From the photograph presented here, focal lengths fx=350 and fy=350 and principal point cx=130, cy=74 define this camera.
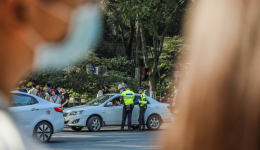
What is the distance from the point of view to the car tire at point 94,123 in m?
12.1

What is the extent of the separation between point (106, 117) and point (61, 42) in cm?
1175

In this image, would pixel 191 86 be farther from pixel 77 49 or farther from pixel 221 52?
pixel 77 49

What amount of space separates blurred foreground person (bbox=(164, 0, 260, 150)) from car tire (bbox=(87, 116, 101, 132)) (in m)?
11.4

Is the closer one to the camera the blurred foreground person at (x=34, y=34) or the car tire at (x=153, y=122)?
the blurred foreground person at (x=34, y=34)

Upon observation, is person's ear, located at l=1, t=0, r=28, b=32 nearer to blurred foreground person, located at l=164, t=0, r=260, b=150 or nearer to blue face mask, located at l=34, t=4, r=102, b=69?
blue face mask, located at l=34, t=4, r=102, b=69

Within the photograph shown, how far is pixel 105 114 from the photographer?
1248cm

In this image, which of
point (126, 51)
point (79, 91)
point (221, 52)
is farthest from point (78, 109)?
point (126, 51)

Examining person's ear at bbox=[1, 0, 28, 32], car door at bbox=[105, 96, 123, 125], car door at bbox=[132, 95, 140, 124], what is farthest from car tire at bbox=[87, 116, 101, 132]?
person's ear at bbox=[1, 0, 28, 32]

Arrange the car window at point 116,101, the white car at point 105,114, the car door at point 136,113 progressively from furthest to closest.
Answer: the car door at point 136,113, the car window at point 116,101, the white car at point 105,114

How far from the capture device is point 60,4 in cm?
84

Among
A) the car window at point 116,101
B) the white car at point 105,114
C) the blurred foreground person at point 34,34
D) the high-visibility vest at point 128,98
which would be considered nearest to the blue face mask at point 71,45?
the blurred foreground person at point 34,34

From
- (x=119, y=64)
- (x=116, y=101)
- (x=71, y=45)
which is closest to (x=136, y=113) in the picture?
(x=116, y=101)

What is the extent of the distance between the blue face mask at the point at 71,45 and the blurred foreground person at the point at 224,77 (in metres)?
0.28

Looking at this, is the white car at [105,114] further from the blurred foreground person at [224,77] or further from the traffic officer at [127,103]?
the blurred foreground person at [224,77]
